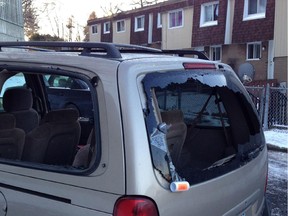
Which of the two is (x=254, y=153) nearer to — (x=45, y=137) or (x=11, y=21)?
(x=45, y=137)

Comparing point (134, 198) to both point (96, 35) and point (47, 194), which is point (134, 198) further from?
point (96, 35)

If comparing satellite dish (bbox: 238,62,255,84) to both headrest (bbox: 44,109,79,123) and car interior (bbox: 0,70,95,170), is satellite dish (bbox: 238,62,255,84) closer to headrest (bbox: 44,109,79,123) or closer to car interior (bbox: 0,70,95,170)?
car interior (bbox: 0,70,95,170)

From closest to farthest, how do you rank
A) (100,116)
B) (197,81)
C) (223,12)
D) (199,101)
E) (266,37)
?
(100,116)
(197,81)
(199,101)
(266,37)
(223,12)

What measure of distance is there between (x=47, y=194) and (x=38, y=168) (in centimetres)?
16

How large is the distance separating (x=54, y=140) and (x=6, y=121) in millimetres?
426

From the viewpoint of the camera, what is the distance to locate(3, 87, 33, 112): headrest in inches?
126

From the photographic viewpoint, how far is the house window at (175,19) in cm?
3114

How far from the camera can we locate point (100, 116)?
202 centimetres

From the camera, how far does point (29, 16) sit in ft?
145

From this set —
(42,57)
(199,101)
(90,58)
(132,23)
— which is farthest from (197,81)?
(132,23)

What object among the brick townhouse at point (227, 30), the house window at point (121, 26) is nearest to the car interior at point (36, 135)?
the brick townhouse at point (227, 30)

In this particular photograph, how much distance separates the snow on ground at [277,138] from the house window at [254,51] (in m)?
15.7

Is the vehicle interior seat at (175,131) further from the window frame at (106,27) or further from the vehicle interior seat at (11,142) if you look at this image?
the window frame at (106,27)

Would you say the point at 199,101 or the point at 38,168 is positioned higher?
the point at 199,101
